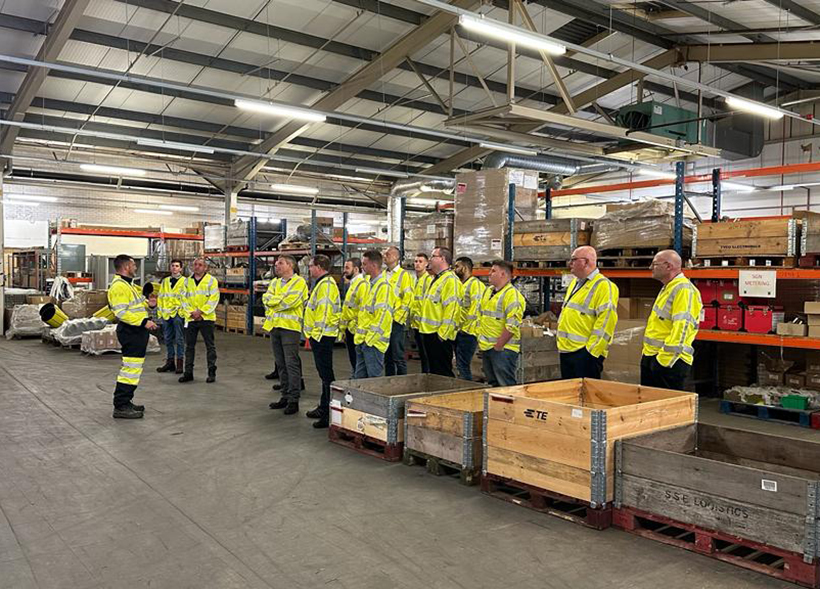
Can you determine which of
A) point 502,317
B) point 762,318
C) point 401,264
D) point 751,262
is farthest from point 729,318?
point 401,264

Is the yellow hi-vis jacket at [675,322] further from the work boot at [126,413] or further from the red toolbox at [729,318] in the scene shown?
the work boot at [126,413]

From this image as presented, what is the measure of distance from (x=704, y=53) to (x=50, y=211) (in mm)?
23333

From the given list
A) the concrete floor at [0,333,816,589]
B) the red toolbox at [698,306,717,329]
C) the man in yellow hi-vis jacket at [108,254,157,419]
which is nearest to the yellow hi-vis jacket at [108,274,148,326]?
the man in yellow hi-vis jacket at [108,254,157,419]

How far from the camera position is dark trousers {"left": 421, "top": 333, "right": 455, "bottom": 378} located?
826 cm

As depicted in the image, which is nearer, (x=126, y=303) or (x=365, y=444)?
(x=365, y=444)

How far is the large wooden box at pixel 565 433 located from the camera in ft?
14.1

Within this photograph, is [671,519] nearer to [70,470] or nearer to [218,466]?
[218,466]

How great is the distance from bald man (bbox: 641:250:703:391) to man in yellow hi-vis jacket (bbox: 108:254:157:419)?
17.3 feet

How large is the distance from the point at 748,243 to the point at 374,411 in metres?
5.48

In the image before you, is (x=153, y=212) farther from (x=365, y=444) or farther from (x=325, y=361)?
(x=365, y=444)

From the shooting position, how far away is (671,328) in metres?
5.60

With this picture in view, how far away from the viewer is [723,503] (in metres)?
3.83

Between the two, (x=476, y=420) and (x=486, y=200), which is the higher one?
Answer: (x=486, y=200)

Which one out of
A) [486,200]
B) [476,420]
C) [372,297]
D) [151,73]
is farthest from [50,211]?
[476,420]
